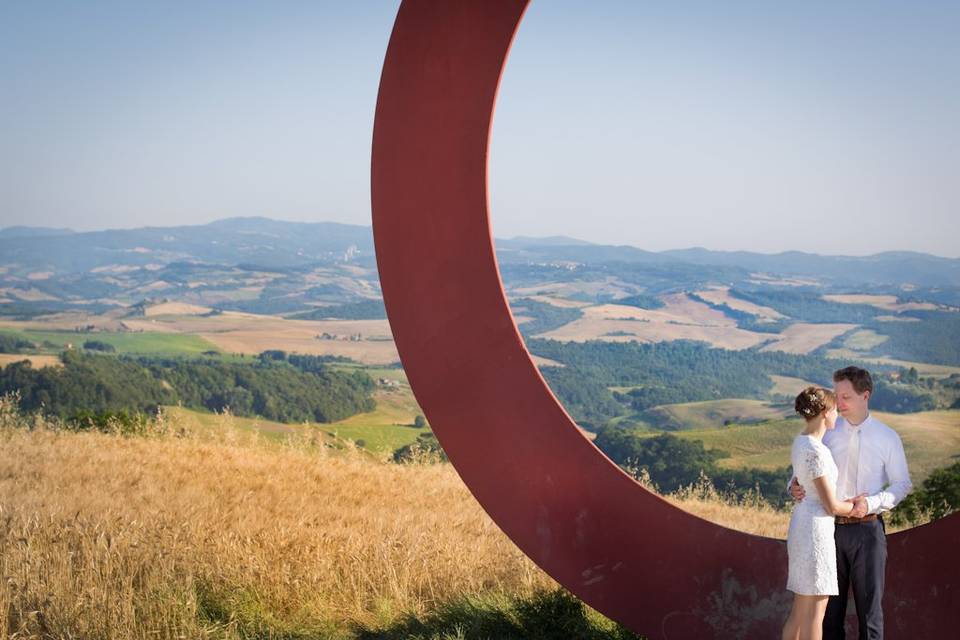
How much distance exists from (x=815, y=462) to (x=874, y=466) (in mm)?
368

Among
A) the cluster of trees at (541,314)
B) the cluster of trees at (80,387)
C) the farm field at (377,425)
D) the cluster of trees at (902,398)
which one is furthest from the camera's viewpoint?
the cluster of trees at (541,314)

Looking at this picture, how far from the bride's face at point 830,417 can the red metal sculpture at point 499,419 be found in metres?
1.25

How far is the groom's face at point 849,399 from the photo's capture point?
14.3 feet

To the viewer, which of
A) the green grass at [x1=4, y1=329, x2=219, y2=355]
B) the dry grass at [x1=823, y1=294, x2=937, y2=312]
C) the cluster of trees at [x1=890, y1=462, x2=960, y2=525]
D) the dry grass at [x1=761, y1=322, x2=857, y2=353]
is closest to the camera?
the cluster of trees at [x1=890, y1=462, x2=960, y2=525]

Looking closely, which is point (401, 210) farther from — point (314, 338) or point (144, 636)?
point (314, 338)

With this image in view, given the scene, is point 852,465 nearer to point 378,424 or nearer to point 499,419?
point 499,419

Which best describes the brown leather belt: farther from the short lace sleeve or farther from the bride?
the short lace sleeve

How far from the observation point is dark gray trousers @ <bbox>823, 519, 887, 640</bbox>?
14.6 ft

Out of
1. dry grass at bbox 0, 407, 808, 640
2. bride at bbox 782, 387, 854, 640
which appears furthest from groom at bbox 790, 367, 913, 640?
dry grass at bbox 0, 407, 808, 640

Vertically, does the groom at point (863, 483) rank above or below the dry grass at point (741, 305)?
above

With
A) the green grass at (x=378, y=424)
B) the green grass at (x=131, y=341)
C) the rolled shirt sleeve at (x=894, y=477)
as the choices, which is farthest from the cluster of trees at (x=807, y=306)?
the rolled shirt sleeve at (x=894, y=477)

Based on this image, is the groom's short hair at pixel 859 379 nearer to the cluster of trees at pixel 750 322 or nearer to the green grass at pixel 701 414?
the green grass at pixel 701 414

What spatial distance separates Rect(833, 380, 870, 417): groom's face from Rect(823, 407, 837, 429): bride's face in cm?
12

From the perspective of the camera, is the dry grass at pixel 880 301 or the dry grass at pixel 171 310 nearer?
the dry grass at pixel 880 301
